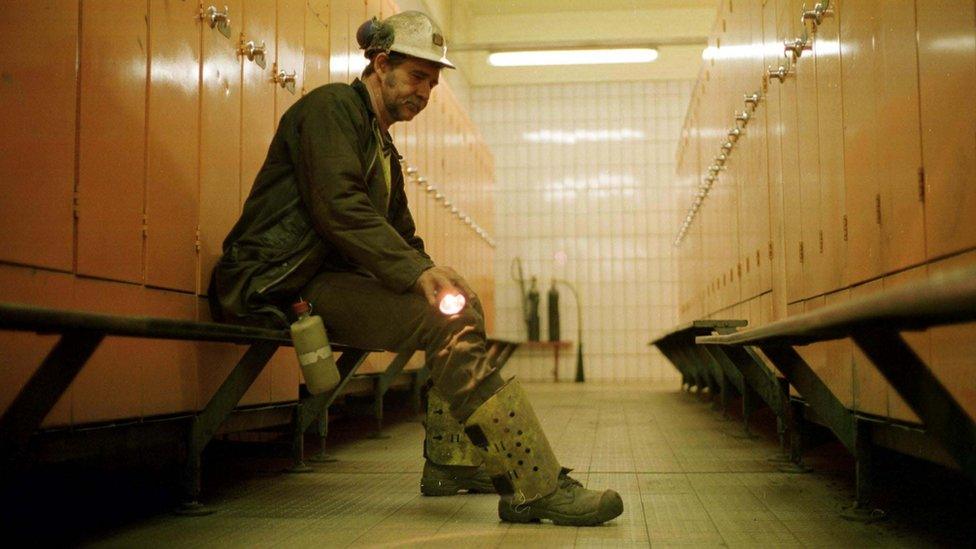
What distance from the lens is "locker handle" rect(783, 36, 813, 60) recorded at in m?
3.18

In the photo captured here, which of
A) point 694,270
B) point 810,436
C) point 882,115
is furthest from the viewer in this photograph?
point 694,270

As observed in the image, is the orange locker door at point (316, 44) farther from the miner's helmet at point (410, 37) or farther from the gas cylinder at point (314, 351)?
the gas cylinder at point (314, 351)

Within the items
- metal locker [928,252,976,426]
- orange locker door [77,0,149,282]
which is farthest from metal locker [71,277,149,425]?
metal locker [928,252,976,426]

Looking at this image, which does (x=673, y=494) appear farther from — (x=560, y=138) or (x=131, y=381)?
(x=560, y=138)

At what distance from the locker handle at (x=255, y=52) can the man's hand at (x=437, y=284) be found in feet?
3.70

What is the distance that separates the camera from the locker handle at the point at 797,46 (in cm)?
318

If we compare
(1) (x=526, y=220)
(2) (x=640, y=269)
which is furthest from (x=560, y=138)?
(2) (x=640, y=269)

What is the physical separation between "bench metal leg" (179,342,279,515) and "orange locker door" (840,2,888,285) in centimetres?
153

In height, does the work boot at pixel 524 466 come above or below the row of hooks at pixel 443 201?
below

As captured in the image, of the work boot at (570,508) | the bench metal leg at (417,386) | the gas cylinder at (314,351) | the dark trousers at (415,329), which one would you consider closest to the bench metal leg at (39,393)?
the gas cylinder at (314,351)

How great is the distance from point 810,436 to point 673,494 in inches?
39.4

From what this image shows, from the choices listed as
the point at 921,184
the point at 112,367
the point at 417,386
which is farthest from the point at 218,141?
the point at 417,386

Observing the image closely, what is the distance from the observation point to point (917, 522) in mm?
2334

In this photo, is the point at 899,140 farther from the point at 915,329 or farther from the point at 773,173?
the point at 773,173
